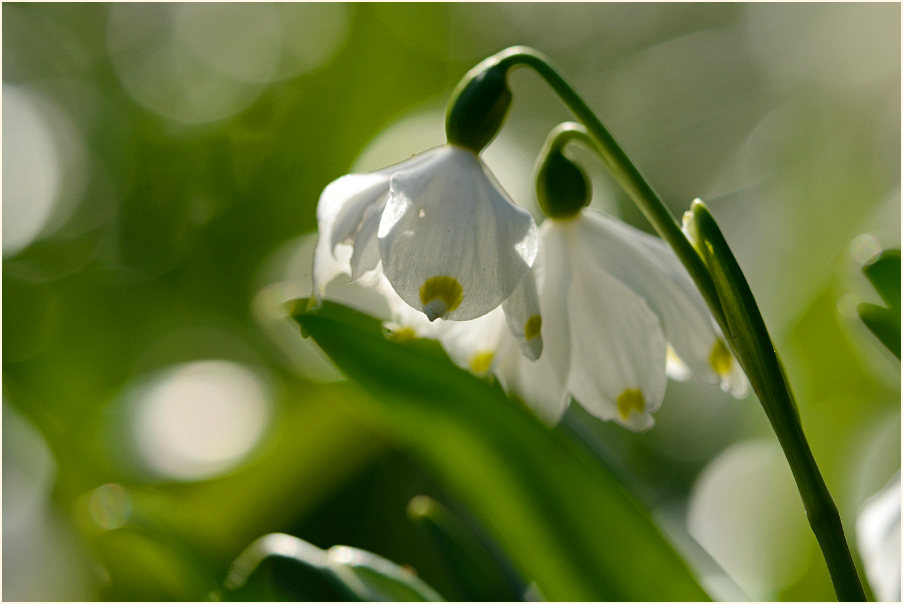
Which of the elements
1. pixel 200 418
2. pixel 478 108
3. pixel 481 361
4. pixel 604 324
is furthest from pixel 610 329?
pixel 200 418

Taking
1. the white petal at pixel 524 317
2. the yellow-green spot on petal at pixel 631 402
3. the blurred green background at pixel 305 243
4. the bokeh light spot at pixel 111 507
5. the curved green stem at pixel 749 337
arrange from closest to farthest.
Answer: the curved green stem at pixel 749 337, the white petal at pixel 524 317, the yellow-green spot on petal at pixel 631 402, the bokeh light spot at pixel 111 507, the blurred green background at pixel 305 243

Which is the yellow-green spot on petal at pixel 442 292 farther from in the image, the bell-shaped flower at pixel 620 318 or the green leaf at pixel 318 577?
the green leaf at pixel 318 577

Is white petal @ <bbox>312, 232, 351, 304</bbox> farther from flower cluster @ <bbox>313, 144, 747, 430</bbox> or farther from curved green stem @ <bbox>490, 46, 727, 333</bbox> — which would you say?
curved green stem @ <bbox>490, 46, 727, 333</bbox>

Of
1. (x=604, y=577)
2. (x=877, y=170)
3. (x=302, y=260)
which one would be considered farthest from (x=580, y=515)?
(x=877, y=170)

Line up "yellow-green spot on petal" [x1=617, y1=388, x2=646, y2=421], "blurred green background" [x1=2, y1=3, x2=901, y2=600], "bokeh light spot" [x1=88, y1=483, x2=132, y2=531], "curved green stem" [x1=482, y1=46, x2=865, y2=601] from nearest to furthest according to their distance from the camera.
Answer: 1. "curved green stem" [x1=482, y1=46, x2=865, y2=601]
2. "yellow-green spot on petal" [x1=617, y1=388, x2=646, y2=421]
3. "bokeh light spot" [x1=88, y1=483, x2=132, y2=531]
4. "blurred green background" [x1=2, y1=3, x2=901, y2=600]

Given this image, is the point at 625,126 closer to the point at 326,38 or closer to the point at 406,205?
the point at 326,38

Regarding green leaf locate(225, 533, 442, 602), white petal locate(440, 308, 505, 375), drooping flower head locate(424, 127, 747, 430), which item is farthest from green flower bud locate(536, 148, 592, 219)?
green leaf locate(225, 533, 442, 602)

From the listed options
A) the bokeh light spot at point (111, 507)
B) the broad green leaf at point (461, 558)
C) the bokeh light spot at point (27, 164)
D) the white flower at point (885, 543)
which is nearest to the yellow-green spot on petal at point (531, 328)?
the broad green leaf at point (461, 558)
